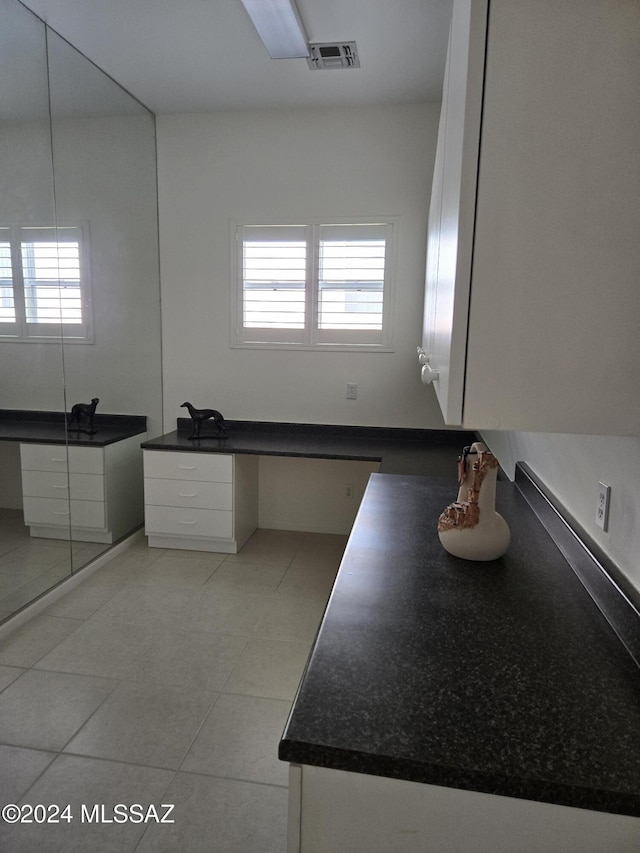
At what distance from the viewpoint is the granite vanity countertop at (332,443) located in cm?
326

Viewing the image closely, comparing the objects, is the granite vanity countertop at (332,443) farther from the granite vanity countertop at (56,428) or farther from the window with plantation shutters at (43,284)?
the window with plantation shutters at (43,284)

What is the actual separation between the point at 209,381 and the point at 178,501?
3.04 ft

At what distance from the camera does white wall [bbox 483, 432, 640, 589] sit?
1111 millimetres

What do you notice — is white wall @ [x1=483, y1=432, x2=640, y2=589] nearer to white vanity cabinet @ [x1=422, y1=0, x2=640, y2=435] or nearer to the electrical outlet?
the electrical outlet

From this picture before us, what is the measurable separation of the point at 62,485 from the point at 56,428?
32cm

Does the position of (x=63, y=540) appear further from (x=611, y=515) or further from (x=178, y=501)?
(x=611, y=515)

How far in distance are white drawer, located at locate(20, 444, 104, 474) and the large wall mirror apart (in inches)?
2.9

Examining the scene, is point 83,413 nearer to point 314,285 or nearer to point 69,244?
point 69,244

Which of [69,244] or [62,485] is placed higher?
[69,244]

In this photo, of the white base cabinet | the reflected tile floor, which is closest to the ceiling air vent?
the reflected tile floor

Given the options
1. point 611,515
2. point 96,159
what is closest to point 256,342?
point 96,159

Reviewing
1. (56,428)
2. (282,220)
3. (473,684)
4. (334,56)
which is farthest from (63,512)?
(334,56)

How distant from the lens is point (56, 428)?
2869 mm

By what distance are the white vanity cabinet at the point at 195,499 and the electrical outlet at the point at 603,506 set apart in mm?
2482
